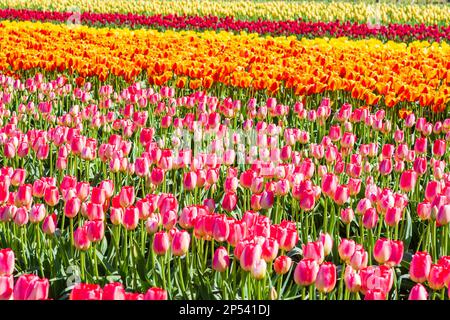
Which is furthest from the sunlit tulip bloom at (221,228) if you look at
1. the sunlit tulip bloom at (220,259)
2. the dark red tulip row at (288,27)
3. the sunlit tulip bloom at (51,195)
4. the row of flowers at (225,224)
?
the dark red tulip row at (288,27)

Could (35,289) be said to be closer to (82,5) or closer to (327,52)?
(327,52)

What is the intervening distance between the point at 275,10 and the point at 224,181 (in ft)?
55.7

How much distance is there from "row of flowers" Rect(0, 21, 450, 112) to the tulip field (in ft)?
0.08

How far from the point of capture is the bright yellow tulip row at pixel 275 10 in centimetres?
1942

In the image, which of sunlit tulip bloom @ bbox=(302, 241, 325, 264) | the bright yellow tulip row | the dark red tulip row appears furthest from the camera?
the bright yellow tulip row

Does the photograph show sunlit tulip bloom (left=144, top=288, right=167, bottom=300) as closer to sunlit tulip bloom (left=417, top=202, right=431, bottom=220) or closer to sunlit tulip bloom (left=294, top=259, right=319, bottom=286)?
sunlit tulip bloom (left=294, top=259, right=319, bottom=286)

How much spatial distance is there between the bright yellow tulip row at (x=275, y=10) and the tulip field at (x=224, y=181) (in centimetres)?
1045

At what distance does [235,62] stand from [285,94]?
73 centimetres

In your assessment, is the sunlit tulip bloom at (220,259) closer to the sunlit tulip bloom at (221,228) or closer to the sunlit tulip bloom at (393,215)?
the sunlit tulip bloom at (221,228)

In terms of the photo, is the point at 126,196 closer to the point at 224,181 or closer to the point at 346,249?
the point at 346,249

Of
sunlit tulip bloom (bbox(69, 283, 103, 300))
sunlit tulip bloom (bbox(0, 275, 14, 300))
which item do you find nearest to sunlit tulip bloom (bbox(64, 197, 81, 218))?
sunlit tulip bloom (bbox(0, 275, 14, 300))

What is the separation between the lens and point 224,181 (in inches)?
155

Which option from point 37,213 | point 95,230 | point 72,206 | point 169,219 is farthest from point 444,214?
point 37,213

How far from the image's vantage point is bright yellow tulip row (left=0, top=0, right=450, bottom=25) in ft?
63.7
